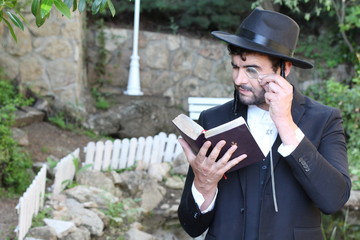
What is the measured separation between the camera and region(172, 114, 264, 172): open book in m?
2.04

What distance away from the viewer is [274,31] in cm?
227

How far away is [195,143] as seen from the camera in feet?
6.97

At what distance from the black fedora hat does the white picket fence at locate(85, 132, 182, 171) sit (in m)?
4.12

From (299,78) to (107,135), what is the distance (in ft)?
10.8

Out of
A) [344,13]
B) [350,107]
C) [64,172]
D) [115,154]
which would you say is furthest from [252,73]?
[344,13]

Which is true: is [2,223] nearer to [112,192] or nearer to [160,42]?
[112,192]

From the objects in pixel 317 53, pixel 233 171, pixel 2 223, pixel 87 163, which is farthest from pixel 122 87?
pixel 233 171

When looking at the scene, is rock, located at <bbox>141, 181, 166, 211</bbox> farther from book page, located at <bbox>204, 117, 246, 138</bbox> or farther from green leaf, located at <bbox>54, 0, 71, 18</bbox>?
green leaf, located at <bbox>54, 0, 71, 18</bbox>

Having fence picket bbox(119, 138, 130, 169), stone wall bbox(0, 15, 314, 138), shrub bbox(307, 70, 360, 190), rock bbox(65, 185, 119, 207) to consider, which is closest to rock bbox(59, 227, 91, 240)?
rock bbox(65, 185, 119, 207)

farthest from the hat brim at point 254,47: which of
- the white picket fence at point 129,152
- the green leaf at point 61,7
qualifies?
the white picket fence at point 129,152

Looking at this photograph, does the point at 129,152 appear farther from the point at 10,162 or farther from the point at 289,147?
the point at 289,147

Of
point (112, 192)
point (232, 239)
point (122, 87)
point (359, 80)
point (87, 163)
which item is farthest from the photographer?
point (122, 87)

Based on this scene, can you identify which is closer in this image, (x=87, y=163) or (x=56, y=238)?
(x=56, y=238)

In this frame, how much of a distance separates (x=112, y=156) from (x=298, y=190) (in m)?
4.56
